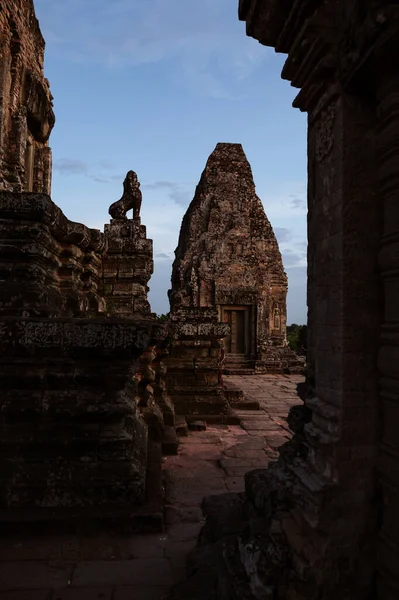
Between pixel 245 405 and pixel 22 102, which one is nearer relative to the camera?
pixel 22 102

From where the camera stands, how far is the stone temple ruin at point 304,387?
186 cm

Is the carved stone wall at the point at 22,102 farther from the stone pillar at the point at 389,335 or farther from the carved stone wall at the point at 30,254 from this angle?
the stone pillar at the point at 389,335

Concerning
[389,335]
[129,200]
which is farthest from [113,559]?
[129,200]

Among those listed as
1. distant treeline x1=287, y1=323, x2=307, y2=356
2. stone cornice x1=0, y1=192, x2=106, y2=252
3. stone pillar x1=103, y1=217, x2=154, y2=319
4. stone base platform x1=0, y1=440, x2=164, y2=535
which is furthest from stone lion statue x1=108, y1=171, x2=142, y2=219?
stone base platform x1=0, y1=440, x2=164, y2=535

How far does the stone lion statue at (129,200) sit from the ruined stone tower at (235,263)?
10413mm

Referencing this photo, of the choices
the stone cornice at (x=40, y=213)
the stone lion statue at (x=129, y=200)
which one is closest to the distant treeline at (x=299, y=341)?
the stone cornice at (x=40, y=213)

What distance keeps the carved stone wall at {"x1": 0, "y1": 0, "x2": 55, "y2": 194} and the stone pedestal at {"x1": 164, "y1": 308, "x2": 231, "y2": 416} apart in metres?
3.78

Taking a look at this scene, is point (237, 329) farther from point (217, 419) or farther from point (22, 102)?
point (22, 102)

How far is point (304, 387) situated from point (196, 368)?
5.44 m

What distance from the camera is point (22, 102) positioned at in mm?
8078

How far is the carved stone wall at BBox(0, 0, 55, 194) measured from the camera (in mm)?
7367

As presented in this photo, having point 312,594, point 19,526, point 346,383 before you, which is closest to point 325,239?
point 346,383

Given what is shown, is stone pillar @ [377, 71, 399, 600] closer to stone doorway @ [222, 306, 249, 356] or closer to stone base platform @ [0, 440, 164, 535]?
stone base platform @ [0, 440, 164, 535]

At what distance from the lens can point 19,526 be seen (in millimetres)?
2955
